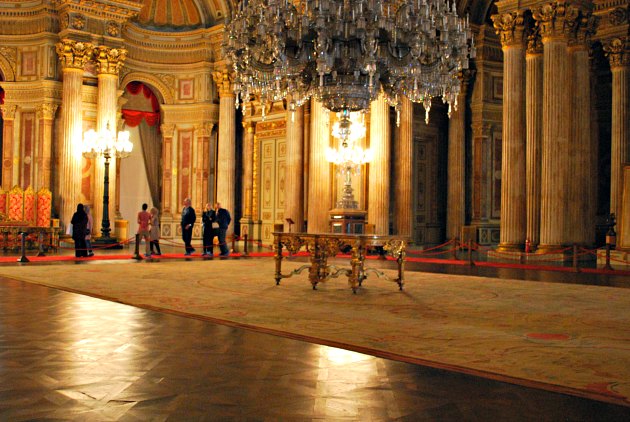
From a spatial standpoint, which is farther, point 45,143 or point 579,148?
point 45,143

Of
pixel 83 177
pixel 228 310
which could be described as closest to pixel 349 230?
pixel 83 177

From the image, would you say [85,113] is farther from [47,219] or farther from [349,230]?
[349,230]

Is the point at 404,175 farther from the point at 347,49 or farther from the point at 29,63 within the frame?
the point at 29,63

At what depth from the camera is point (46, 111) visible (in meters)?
19.0

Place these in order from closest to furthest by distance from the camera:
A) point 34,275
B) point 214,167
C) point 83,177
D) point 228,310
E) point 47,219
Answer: point 228,310
point 34,275
point 47,219
point 83,177
point 214,167

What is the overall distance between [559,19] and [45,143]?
1357 centimetres

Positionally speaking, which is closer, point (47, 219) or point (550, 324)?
point (550, 324)

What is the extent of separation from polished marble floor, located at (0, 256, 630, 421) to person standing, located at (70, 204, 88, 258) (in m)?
9.52

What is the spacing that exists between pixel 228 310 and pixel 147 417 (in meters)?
3.66

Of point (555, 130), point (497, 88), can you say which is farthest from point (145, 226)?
point (497, 88)

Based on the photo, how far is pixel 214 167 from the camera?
22.0m

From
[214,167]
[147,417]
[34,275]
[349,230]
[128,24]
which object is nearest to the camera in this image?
[147,417]

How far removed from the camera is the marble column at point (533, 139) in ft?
48.0

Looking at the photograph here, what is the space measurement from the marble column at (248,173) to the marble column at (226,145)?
48 cm
